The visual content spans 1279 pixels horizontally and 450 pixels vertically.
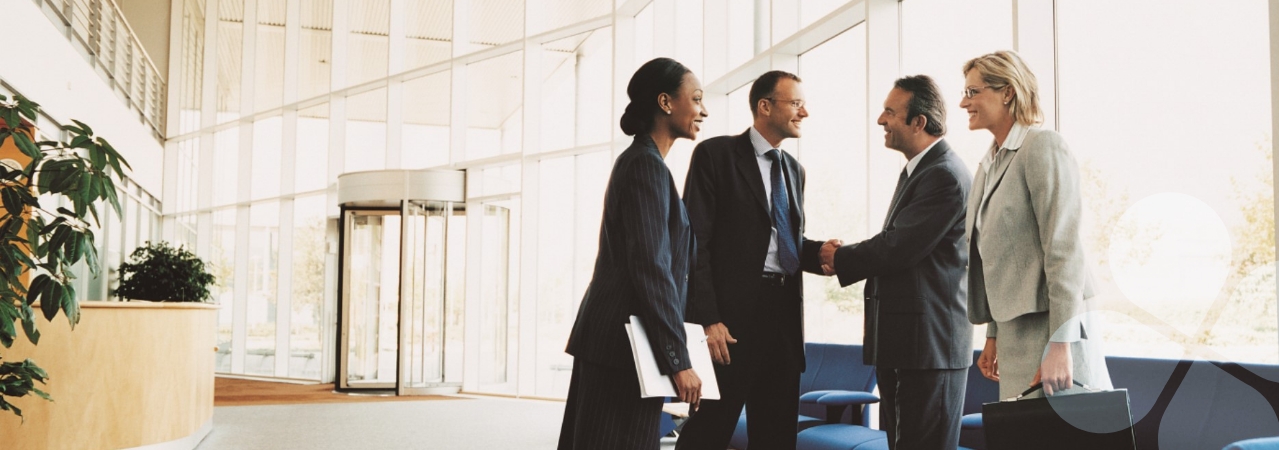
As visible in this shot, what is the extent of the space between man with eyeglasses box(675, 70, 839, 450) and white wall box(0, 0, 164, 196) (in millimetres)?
6625

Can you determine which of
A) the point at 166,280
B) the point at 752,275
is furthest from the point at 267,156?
the point at 752,275

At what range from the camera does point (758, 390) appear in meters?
2.76

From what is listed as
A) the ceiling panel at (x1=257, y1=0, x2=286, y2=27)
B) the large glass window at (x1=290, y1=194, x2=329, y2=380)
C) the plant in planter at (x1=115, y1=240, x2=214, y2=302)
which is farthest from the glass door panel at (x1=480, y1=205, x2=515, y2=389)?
the ceiling panel at (x1=257, y1=0, x2=286, y2=27)

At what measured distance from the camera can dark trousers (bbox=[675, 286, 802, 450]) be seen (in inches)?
108

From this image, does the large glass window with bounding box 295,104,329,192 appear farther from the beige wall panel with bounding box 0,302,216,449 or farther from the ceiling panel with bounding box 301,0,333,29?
the beige wall panel with bounding box 0,302,216,449

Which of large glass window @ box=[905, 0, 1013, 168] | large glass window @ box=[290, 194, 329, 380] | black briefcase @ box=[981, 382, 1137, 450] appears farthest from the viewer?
large glass window @ box=[290, 194, 329, 380]

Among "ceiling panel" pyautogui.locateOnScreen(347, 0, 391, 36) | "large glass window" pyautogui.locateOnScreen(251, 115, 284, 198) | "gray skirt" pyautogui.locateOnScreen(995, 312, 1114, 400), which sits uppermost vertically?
"ceiling panel" pyautogui.locateOnScreen(347, 0, 391, 36)

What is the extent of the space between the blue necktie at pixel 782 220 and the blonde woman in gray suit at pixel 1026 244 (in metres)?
0.57

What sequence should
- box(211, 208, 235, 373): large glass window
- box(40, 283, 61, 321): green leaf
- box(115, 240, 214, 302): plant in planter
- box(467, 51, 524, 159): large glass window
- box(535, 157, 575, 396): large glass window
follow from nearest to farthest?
box(40, 283, 61, 321): green leaf
box(115, 240, 214, 302): plant in planter
box(535, 157, 575, 396): large glass window
box(467, 51, 524, 159): large glass window
box(211, 208, 235, 373): large glass window

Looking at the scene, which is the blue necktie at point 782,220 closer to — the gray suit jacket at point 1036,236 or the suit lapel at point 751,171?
the suit lapel at point 751,171

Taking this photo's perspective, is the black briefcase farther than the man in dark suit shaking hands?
No

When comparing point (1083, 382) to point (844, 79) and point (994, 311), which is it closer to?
point (994, 311)

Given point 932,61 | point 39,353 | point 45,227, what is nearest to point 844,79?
point 932,61

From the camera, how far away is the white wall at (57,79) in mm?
7482
